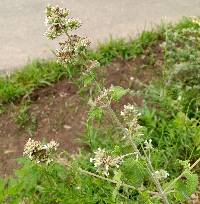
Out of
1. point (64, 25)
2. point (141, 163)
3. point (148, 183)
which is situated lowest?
point (148, 183)

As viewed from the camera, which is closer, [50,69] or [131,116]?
[131,116]

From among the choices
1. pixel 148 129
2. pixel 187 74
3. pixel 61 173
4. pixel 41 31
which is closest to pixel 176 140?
pixel 148 129

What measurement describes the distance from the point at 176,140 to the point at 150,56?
2.79ft

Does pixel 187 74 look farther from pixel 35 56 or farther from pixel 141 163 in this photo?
pixel 141 163

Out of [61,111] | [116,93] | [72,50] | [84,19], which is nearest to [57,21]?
[72,50]

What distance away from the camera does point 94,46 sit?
411 cm

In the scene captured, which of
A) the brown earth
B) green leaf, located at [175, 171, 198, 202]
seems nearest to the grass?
the brown earth

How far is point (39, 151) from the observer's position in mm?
2016

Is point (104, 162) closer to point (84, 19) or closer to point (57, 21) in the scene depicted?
point (57, 21)

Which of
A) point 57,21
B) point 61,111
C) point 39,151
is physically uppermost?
point 57,21

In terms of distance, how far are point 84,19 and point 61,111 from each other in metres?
0.99

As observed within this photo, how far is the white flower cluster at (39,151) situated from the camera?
78.6 inches

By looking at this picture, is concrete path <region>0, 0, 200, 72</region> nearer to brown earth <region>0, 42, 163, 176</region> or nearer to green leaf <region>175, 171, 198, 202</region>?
brown earth <region>0, 42, 163, 176</region>

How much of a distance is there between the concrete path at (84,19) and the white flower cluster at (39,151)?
2.03 m
